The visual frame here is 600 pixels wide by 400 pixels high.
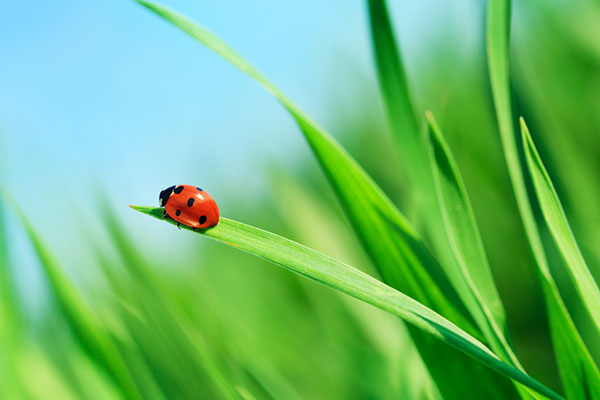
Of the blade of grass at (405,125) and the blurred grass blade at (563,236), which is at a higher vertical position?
the blade of grass at (405,125)

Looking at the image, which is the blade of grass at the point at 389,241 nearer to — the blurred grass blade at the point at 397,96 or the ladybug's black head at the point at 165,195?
the blurred grass blade at the point at 397,96

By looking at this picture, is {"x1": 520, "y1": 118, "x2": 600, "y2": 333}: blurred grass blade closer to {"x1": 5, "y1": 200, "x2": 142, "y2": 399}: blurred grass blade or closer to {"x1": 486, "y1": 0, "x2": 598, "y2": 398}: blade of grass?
{"x1": 486, "y1": 0, "x2": 598, "y2": 398}: blade of grass

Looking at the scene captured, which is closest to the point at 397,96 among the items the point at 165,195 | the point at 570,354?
the point at 570,354

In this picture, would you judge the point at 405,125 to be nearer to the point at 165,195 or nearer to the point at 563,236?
the point at 563,236

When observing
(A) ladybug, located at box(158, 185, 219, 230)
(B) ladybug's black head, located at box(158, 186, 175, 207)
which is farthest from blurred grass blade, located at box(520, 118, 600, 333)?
(B) ladybug's black head, located at box(158, 186, 175, 207)

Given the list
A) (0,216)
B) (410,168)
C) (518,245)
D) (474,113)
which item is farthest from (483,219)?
(0,216)

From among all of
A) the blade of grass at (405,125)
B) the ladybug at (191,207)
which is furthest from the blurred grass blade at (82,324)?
the blade of grass at (405,125)

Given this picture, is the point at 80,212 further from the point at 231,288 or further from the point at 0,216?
the point at 231,288

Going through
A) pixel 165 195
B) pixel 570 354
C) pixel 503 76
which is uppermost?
pixel 165 195
